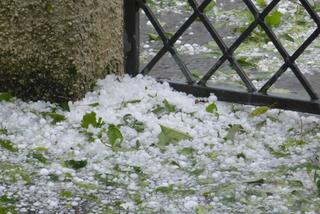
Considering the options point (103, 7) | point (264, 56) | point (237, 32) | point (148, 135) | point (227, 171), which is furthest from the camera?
point (237, 32)

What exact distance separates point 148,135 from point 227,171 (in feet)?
1.28

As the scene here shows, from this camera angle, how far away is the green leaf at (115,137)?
9.21ft

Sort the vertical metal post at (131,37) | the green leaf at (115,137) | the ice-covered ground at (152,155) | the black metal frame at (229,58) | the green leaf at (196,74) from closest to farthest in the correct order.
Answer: the ice-covered ground at (152,155)
the green leaf at (115,137)
the black metal frame at (229,58)
the vertical metal post at (131,37)
the green leaf at (196,74)

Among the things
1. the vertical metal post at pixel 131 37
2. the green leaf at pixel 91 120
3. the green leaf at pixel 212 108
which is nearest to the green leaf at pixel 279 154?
the green leaf at pixel 212 108

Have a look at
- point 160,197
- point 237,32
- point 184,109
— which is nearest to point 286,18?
point 237,32

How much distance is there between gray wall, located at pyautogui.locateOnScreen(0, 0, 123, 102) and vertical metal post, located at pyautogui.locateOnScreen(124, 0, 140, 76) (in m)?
0.16

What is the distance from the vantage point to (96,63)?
10.3 feet

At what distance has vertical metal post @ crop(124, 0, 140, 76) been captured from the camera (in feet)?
10.9

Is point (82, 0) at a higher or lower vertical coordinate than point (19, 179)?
higher

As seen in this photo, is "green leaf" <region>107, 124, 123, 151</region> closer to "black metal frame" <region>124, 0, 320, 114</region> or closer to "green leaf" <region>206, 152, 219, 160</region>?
"green leaf" <region>206, 152, 219, 160</region>

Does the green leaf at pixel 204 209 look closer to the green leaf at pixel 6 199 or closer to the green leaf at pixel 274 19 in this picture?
the green leaf at pixel 6 199

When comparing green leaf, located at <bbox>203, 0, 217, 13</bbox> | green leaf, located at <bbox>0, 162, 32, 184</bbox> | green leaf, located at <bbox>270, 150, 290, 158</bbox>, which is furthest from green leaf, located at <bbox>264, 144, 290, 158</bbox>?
green leaf, located at <bbox>203, 0, 217, 13</bbox>

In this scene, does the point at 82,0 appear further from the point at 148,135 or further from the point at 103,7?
the point at 148,135

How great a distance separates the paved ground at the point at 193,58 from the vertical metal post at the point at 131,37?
0.67ft
